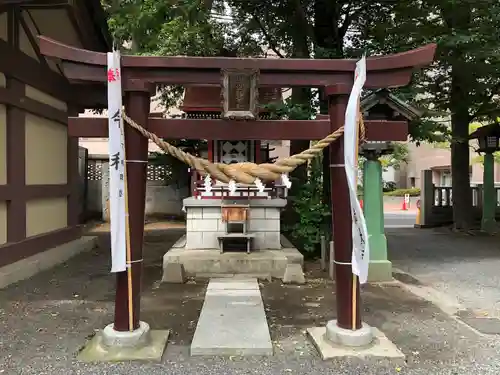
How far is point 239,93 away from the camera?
15.8 feet

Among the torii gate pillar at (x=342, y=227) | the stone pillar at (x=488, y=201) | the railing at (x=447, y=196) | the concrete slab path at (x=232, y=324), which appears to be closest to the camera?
the concrete slab path at (x=232, y=324)

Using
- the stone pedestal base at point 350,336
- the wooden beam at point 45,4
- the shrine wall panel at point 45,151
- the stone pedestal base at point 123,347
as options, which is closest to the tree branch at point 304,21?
the wooden beam at point 45,4

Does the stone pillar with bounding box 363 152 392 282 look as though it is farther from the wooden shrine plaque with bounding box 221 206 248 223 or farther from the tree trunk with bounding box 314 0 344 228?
the wooden shrine plaque with bounding box 221 206 248 223

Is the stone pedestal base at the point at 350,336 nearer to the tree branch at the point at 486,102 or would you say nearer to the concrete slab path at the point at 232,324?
the concrete slab path at the point at 232,324

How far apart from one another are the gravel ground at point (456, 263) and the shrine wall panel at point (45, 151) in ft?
25.3

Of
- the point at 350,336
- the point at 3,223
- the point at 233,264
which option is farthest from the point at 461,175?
the point at 3,223

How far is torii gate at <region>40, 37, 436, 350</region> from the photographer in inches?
187

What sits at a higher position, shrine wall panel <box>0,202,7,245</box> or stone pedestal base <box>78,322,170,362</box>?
shrine wall panel <box>0,202,7,245</box>

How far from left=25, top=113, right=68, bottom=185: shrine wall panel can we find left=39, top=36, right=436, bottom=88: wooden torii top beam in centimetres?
495

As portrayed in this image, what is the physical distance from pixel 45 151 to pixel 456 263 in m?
9.16

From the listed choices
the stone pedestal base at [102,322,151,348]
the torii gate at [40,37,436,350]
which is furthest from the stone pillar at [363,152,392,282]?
the stone pedestal base at [102,322,151,348]

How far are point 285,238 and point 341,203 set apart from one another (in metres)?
5.87

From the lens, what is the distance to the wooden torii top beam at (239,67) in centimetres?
471

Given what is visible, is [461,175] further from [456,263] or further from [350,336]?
[350,336]
